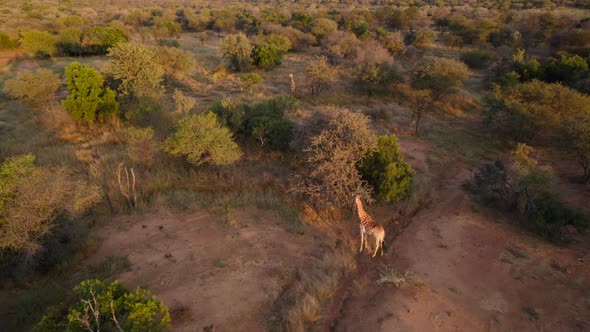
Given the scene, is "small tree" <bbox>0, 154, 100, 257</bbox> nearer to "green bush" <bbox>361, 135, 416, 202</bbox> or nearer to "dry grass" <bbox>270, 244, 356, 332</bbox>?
"dry grass" <bbox>270, 244, 356, 332</bbox>

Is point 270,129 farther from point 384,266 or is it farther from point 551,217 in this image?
point 551,217

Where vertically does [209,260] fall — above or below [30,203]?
below

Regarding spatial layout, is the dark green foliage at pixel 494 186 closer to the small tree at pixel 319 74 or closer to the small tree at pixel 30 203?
the small tree at pixel 319 74

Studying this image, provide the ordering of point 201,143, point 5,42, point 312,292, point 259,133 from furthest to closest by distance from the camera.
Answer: point 5,42 → point 259,133 → point 201,143 → point 312,292

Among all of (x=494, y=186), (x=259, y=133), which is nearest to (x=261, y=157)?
(x=259, y=133)

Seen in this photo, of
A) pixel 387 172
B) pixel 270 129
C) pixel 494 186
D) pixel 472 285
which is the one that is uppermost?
pixel 387 172

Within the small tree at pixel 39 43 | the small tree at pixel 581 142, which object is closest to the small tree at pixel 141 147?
the small tree at pixel 581 142

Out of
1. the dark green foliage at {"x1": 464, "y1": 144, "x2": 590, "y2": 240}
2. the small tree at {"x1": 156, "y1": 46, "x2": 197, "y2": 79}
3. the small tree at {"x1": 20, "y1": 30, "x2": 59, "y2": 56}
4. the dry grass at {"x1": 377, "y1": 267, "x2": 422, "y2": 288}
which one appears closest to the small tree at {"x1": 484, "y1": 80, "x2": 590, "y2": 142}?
the dark green foliage at {"x1": 464, "y1": 144, "x2": 590, "y2": 240}
